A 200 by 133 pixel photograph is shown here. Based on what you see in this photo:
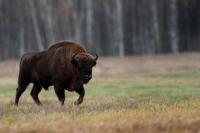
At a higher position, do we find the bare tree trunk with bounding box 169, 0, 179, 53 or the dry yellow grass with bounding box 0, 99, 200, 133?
the dry yellow grass with bounding box 0, 99, 200, 133

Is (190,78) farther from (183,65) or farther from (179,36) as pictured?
(179,36)

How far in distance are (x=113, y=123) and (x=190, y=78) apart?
24136 mm

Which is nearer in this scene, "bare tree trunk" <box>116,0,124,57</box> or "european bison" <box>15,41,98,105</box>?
"european bison" <box>15,41,98,105</box>

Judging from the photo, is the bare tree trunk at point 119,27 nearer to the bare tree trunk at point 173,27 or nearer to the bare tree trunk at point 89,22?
the bare tree trunk at point 89,22

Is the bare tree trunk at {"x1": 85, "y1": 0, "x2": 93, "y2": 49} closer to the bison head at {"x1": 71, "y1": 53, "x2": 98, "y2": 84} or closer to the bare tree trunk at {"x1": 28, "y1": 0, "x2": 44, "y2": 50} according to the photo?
the bare tree trunk at {"x1": 28, "y1": 0, "x2": 44, "y2": 50}

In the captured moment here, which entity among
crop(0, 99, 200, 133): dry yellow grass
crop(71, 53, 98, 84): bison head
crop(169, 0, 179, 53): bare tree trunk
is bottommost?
crop(169, 0, 179, 53): bare tree trunk

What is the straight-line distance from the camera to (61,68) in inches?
712

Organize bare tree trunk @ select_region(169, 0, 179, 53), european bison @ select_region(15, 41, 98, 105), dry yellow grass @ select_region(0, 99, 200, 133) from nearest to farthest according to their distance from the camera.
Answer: dry yellow grass @ select_region(0, 99, 200, 133)
european bison @ select_region(15, 41, 98, 105)
bare tree trunk @ select_region(169, 0, 179, 53)

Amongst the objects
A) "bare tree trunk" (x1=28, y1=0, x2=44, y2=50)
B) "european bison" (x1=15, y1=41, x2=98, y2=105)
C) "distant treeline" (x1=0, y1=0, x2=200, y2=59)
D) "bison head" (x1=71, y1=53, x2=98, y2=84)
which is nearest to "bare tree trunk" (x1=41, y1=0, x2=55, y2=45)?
"distant treeline" (x1=0, y1=0, x2=200, y2=59)

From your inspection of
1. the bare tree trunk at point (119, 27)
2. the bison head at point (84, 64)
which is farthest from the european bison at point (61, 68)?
the bare tree trunk at point (119, 27)

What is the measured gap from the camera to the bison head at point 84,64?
56.2 ft

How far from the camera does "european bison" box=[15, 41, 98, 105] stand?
17.2 meters

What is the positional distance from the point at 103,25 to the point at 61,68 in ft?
156

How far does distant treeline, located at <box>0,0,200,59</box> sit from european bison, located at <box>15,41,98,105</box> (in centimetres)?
4382
